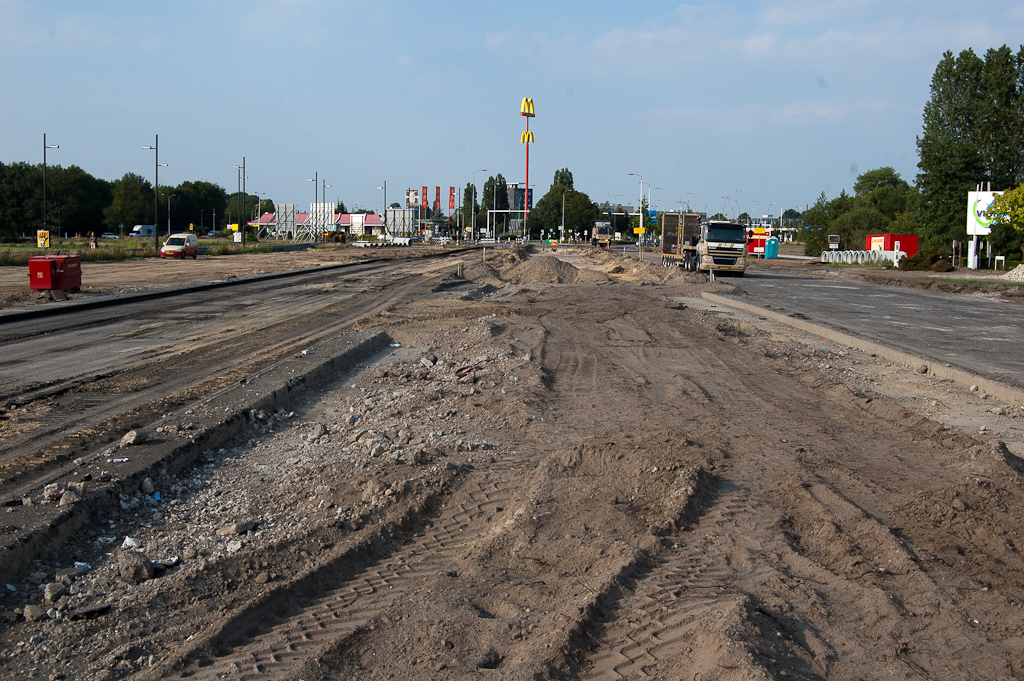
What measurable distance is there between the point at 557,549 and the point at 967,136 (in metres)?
81.6

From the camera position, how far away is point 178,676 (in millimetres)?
3684

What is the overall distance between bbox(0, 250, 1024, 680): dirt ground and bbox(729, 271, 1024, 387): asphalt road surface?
515 cm

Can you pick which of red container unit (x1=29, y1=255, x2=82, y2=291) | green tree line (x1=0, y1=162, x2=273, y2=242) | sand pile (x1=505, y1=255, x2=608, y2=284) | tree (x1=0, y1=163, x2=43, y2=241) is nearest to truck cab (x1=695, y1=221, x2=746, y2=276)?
sand pile (x1=505, y1=255, x2=608, y2=284)

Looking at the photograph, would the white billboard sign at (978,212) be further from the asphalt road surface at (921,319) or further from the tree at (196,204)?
the tree at (196,204)

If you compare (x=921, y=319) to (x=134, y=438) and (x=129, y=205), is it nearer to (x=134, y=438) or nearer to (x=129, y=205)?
(x=134, y=438)

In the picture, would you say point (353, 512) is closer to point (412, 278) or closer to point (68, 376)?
point (68, 376)

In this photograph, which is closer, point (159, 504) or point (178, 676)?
point (178, 676)

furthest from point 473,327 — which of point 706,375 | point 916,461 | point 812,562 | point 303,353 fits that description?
point 812,562

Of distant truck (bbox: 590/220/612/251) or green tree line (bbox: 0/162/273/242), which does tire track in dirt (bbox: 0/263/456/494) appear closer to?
green tree line (bbox: 0/162/273/242)

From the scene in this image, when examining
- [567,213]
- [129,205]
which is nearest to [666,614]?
[129,205]

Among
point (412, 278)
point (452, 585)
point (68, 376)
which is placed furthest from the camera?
point (412, 278)

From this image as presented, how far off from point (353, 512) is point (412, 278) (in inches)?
1143

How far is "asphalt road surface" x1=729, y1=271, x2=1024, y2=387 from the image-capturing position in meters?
15.0

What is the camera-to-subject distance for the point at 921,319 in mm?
22469
